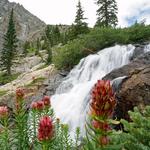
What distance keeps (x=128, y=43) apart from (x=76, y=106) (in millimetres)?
13991

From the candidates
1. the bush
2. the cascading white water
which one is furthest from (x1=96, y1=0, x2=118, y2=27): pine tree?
the bush

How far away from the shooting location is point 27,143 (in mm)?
5953

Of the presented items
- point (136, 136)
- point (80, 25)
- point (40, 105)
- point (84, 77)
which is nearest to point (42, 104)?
point (40, 105)

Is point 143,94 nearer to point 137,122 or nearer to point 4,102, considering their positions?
point 137,122

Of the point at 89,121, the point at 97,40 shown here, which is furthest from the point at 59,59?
the point at 89,121

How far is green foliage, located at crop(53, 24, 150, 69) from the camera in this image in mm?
36188

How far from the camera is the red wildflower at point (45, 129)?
11.2ft

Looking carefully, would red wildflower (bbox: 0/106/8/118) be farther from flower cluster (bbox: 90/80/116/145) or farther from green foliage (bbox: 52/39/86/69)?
green foliage (bbox: 52/39/86/69)

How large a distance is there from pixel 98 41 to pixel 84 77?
20.7 feet

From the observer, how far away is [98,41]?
121 ft

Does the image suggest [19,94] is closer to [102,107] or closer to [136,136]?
[136,136]

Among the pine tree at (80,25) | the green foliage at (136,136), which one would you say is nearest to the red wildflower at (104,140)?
the green foliage at (136,136)

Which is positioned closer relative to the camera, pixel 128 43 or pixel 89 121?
pixel 89 121

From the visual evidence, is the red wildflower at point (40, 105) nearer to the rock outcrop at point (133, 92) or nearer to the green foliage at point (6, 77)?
the rock outcrop at point (133, 92)
